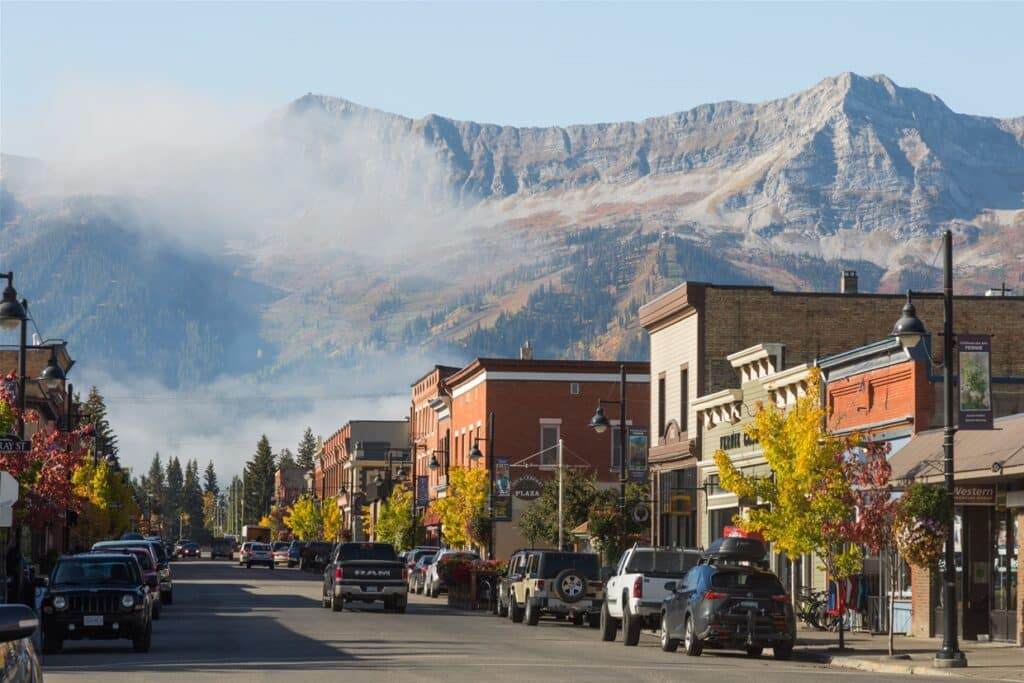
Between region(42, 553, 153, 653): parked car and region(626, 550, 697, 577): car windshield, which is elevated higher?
region(626, 550, 697, 577): car windshield

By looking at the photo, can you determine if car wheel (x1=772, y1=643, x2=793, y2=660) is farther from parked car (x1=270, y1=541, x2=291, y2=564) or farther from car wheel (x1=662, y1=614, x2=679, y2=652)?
parked car (x1=270, y1=541, x2=291, y2=564)

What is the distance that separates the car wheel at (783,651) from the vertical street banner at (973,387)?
5068mm

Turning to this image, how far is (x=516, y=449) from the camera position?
96.7 m

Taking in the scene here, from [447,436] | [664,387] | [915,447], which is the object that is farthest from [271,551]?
[915,447]

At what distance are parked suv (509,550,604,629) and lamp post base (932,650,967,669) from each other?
15253 millimetres

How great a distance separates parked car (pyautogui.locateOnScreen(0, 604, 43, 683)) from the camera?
8.72 m

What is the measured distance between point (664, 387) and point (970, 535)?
1156 inches

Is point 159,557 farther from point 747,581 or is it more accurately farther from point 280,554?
point 280,554

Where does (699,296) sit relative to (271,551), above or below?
above

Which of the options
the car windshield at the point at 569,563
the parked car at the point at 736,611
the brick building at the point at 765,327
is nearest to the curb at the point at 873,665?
the parked car at the point at 736,611

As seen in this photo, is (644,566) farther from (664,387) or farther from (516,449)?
(516,449)

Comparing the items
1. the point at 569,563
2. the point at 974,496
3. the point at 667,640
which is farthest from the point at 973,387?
the point at 569,563

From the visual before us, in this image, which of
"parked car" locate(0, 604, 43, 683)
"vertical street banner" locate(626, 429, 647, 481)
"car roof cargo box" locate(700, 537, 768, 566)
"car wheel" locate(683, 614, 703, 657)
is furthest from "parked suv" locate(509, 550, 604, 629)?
"parked car" locate(0, 604, 43, 683)

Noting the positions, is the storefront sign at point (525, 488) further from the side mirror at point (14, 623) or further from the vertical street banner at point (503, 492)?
the side mirror at point (14, 623)
